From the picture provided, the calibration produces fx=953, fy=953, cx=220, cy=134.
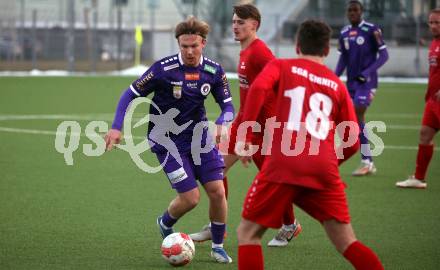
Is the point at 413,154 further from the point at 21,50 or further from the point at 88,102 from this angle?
the point at 21,50

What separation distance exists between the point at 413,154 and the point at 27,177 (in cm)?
683

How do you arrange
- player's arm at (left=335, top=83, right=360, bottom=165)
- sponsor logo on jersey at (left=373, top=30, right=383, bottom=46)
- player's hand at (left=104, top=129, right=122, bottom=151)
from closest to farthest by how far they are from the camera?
player's arm at (left=335, top=83, right=360, bottom=165) → player's hand at (left=104, top=129, right=122, bottom=151) → sponsor logo on jersey at (left=373, top=30, right=383, bottom=46)

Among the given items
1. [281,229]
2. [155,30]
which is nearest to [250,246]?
[281,229]

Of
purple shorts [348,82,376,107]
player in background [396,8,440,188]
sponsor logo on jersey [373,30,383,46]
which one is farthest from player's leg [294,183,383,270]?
sponsor logo on jersey [373,30,383,46]

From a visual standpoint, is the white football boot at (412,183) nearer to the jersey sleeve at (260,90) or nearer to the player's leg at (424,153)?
the player's leg at (424,153)

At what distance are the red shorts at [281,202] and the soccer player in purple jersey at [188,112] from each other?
1.76 metres

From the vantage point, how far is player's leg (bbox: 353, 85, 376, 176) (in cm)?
1414

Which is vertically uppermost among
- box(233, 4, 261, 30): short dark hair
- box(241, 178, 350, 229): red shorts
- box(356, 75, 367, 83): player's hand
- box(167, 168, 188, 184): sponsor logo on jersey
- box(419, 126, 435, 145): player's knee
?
box(233, 4, 261, 30): short dark hair

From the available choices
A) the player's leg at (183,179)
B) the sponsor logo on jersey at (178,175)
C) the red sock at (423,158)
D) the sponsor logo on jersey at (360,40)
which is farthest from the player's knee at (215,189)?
the sponsor logo on jersey at (360,40)

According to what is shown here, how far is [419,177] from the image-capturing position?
1287 centimetres

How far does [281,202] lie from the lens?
6.43 metres

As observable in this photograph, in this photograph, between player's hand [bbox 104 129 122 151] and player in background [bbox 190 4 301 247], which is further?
player in background [bbox 190 4 301 247]

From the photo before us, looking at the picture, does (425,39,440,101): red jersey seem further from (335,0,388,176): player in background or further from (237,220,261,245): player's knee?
(237,220,261,245): player's knee

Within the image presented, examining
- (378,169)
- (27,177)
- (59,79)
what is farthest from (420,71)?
(27,177)
